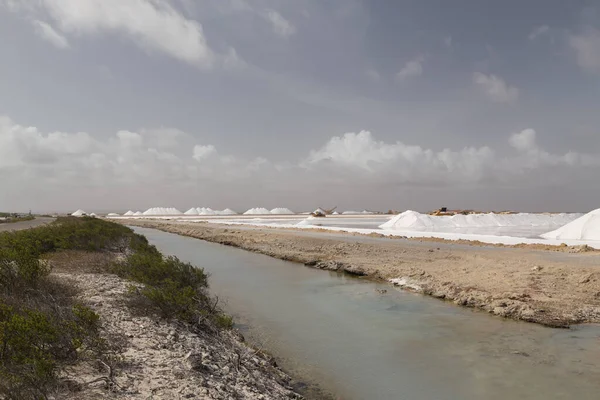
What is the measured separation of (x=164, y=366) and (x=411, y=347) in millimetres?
5984

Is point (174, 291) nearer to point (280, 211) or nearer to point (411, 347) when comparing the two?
point (411, 347)

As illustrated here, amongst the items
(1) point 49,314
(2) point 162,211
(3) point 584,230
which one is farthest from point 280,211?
(1) point 49,314

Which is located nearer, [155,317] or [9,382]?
[9,382]

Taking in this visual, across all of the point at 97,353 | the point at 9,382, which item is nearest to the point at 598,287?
the point at 97,353

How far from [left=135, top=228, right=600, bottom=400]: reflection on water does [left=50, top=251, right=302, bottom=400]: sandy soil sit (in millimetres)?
1348

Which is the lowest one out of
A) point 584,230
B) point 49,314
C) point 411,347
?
point 411,347

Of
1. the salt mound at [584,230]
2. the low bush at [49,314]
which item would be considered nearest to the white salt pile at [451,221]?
the salt mound at [584,230]

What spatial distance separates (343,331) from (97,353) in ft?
20.9

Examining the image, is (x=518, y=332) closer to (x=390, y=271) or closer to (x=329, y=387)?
(x=329, y=387)

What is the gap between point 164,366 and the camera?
18.3 feet

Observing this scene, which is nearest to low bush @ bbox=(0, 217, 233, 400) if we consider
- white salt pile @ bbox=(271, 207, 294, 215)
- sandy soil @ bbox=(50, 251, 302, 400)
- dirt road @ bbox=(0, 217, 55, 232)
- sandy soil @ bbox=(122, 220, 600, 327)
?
sandy soil @ bbox=(50, 251, 302, 400)

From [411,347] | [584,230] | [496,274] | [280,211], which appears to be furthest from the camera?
[280,211]

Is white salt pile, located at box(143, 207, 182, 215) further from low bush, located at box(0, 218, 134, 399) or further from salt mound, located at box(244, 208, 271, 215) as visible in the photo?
low bush, located at box(0, 218, 134, 399)

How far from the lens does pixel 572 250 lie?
2330cm
